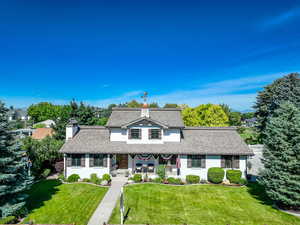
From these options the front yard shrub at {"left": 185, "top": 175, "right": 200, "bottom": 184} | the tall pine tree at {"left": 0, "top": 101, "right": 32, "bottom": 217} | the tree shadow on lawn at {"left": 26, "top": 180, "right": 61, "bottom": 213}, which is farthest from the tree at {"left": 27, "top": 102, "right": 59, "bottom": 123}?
the front yard shrub at {"left": 185, "top": 175, "right": 200, "bottom": 184}

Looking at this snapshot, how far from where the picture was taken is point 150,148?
22250mm

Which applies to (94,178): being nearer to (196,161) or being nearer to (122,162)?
(122,162)

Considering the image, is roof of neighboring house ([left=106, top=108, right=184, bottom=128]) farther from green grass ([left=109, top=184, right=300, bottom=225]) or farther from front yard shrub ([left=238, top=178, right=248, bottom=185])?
front yard shrub ([left=238, top=178, right=248, bottom=185])

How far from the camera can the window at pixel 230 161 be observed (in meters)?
21.3

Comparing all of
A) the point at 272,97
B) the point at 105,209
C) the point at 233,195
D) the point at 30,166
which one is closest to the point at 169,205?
the point at 105,209

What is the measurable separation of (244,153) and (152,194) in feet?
37.1

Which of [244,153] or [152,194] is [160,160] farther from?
[244,153]

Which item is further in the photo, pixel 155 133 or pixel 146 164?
pixel 155 133

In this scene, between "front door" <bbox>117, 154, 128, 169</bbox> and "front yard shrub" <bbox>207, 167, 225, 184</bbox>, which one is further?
"front door" <bbox>117, 154, 128, 169</bbox>

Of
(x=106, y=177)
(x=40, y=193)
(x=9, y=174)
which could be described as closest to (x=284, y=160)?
(x=106, y=177)

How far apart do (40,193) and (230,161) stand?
66.6ft

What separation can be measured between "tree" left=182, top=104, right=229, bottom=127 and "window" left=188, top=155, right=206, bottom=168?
88.7 ft

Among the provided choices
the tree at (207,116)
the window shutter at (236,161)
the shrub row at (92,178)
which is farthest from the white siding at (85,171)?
the tree at (207,116)

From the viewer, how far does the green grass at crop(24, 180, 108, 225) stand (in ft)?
44.1
